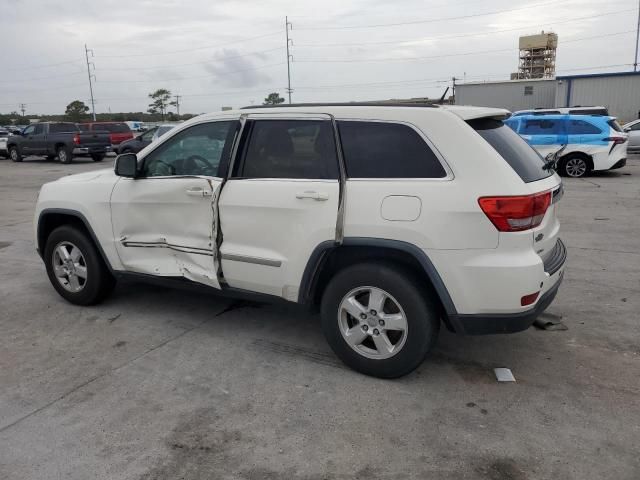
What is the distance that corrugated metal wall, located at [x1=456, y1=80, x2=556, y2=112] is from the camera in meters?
34.7

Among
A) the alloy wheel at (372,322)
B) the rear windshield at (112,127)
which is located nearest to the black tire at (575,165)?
the alloy wheel at (372,322)

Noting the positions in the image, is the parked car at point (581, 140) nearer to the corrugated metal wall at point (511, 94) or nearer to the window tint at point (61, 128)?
the window tint at point (61, 128)

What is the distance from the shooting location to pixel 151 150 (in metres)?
4.48

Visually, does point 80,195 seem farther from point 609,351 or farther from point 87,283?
point 609,351

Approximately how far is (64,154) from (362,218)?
75.8ft

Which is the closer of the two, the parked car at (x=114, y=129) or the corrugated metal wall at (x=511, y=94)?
the parked car at (x=114, y=129)

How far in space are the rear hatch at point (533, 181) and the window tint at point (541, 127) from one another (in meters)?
11.8

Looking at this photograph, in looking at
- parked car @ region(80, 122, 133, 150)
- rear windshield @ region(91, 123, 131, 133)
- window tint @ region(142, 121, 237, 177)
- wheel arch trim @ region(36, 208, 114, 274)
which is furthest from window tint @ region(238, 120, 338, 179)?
rear windshield @ region(91, 123, 131, 133)

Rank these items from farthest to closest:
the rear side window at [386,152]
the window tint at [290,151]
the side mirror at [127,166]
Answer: the side mirror at [127,166]
the window tint at [290,151]
the rear side window at [386,152]

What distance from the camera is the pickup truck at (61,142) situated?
22953 mm

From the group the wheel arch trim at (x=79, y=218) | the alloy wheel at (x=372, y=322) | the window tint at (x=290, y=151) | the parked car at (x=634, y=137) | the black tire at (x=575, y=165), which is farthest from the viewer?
the parked car at (x=634, y=137)

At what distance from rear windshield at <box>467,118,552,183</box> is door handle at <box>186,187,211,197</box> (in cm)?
192

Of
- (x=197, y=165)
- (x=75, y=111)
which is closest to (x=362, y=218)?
(x=197, y=165)

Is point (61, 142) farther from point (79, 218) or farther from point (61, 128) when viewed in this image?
→ point (79, 218)
